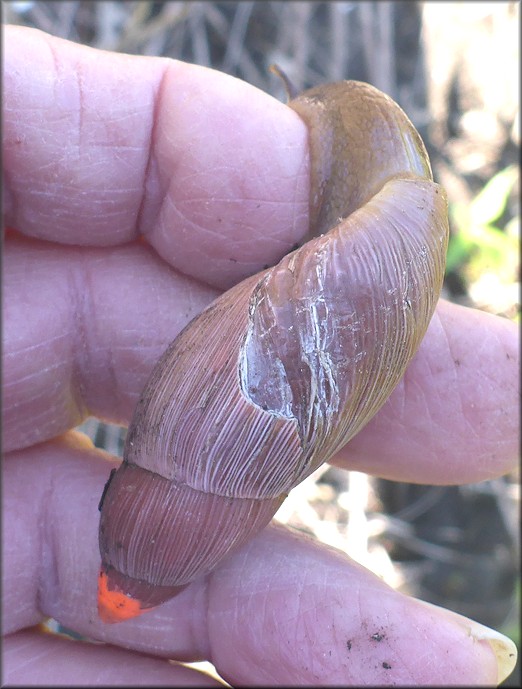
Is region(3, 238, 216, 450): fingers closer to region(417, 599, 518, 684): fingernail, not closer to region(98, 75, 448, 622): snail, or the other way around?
region(98, 75, 448, 622): snail

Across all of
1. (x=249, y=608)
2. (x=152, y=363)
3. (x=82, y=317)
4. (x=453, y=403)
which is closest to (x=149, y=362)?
(x=152, y=363)

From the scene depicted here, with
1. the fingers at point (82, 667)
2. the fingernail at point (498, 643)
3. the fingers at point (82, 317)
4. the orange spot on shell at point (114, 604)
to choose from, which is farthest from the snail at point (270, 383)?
the fingernail at point (498, 643)

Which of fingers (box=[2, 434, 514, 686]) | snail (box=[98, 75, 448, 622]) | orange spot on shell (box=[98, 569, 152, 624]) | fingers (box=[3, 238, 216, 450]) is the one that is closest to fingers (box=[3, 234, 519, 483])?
fingers (box=[3, 238, 216, 450])

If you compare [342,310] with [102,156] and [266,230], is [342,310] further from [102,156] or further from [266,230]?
[102,156]

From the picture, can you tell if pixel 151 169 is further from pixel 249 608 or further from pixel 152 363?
pixel 249 608

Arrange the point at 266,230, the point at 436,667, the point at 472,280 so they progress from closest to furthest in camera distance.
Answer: the point at 436,667 < the point at 266,230 < the point at 472,280

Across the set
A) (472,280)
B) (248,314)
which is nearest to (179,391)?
(248,314)

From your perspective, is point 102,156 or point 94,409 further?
point 94,409

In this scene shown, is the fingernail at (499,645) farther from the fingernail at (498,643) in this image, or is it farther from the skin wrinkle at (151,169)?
the skin wrinkle at (151,169)
